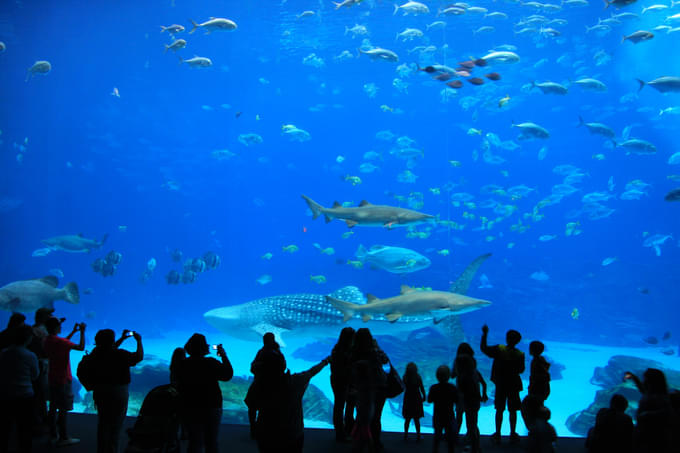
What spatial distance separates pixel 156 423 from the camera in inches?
109

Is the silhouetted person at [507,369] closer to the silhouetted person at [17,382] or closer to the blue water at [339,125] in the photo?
the silhouetted person at [17,382]

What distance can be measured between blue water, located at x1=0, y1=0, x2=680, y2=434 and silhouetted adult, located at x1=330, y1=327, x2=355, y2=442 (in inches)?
476

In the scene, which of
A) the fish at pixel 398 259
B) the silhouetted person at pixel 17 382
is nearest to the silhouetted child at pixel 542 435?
the silhouetted person at pixel 17 382

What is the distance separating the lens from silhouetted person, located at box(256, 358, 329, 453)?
2463mm

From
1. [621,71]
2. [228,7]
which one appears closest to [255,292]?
[228,7]

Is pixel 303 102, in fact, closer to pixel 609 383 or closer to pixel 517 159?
pixel 517 159

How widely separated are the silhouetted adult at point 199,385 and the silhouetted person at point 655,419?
2793 millimetres

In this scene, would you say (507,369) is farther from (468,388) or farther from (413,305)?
(413,305)

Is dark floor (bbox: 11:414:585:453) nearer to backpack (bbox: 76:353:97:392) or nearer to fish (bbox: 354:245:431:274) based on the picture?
backpack (bbox: 76:353:97:392)

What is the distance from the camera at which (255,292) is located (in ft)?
150

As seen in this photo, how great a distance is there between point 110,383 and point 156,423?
582mm

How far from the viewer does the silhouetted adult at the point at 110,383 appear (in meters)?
3.03

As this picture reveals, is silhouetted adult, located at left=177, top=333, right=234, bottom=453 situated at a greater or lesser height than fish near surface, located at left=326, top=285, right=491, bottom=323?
lesser

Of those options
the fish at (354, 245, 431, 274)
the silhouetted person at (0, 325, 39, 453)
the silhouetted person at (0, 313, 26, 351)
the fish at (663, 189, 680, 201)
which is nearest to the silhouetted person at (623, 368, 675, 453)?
the silhouetted person at (0, 325, 39, 453)
